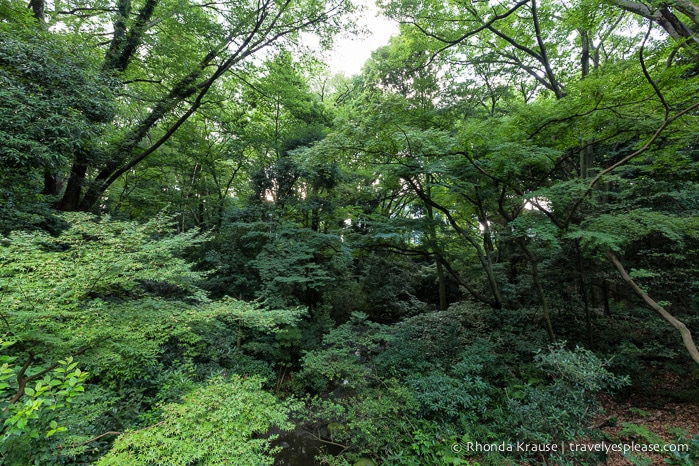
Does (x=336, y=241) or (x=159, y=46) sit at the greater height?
(x=159, y=46)

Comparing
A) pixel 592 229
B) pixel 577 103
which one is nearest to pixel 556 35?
pixel 577 103

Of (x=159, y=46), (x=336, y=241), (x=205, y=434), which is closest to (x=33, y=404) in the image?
(x=205, y=434)

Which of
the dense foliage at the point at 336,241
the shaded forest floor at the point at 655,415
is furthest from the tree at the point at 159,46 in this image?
the shaded forest floor at the point at 655,415

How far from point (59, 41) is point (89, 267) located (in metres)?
4.19

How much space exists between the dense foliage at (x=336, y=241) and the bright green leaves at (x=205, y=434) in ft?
0.09

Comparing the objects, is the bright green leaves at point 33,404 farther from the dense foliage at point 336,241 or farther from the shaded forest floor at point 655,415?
the shaded forest floor at point 655,415

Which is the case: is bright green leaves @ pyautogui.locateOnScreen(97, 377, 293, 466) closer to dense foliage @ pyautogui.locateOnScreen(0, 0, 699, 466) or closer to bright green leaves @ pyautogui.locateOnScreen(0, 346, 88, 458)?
dense foliage @ pyautogui.locateOnScreen(0, 0, 699, 466)

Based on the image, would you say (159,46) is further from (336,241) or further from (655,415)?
(655,415)

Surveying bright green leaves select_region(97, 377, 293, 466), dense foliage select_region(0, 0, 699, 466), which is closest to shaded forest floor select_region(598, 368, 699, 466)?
dense foliage select_region(0, 0, 699, 466)

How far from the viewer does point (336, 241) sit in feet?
24.9

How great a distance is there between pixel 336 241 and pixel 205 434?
5.59 m

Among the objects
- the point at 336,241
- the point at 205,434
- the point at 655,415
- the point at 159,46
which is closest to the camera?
the point at 205,434

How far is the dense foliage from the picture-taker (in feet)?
8.93

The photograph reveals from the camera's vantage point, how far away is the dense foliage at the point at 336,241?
272cm
